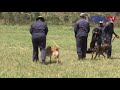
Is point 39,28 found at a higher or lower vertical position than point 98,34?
higher

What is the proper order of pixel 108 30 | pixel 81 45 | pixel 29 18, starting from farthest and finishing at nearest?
pixel 29 18 < pixel 108 30 < pixel 81 45

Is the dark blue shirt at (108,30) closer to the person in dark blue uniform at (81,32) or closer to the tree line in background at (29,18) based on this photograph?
the person in dark blue uniform at (81,32)

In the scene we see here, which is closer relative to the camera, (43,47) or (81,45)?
(43,47)

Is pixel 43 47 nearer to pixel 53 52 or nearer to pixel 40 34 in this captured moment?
pixel 40 34

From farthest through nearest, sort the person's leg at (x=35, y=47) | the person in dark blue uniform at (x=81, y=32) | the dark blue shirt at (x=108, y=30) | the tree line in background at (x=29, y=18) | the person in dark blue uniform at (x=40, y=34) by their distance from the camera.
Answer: the tree line in background at (x=29, y=18)
the dark blue shirt at (x=108, y=30)
the person in dark blue uniform at (x=81, y=32)
the person's leg at (x=35, y=47)
the person in dark blue uniform at (x=40, y=34)

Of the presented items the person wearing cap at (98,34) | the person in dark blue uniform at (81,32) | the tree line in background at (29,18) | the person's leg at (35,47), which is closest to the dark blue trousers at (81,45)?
the person in dark blue uniform at (81,32)

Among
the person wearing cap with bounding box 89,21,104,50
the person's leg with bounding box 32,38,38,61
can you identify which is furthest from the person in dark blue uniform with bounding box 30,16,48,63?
the person wearing cap with bounding box 89,21,104,50

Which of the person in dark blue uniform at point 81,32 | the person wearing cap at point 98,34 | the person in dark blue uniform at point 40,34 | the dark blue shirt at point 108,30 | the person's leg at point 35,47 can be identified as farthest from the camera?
the person wearing cap at point 98,34

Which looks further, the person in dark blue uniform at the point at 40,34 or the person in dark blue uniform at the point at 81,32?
the person in dark blue uniform at the point at 81,32

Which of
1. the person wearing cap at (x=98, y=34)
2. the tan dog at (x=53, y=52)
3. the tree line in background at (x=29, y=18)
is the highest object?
the tree line in background at (x=29, y=18)

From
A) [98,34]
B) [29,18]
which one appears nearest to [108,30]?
[98,34]
